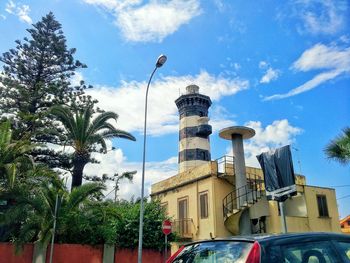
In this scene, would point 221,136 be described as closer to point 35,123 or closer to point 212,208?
point 212,208

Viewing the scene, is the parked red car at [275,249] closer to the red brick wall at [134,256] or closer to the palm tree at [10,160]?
the palm tree at [10,160]

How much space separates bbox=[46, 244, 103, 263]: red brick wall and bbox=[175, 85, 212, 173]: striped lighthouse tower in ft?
61.7

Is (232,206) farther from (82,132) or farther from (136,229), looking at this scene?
(82,132)

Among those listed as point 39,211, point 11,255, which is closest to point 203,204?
point 39,211

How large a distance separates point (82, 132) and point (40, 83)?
35.8ft

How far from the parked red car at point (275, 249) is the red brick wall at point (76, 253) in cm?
1323

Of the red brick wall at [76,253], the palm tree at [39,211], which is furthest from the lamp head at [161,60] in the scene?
the red brick wall at [76,253]

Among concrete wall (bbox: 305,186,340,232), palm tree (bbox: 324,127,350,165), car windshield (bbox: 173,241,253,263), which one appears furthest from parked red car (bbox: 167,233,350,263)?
concrete wall (bbox: 305,186,340,232)

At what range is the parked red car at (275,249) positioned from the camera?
3.11m

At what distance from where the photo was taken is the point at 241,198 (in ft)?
72.3

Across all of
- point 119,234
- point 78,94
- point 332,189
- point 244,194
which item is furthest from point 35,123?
point 332,189

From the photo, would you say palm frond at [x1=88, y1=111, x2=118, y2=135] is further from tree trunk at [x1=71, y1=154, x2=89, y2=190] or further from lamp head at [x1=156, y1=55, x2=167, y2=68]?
lamp head at [x1=156, y1=55, x2=167, y2=68]

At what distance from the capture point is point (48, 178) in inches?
662

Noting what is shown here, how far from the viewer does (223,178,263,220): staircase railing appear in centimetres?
2122
